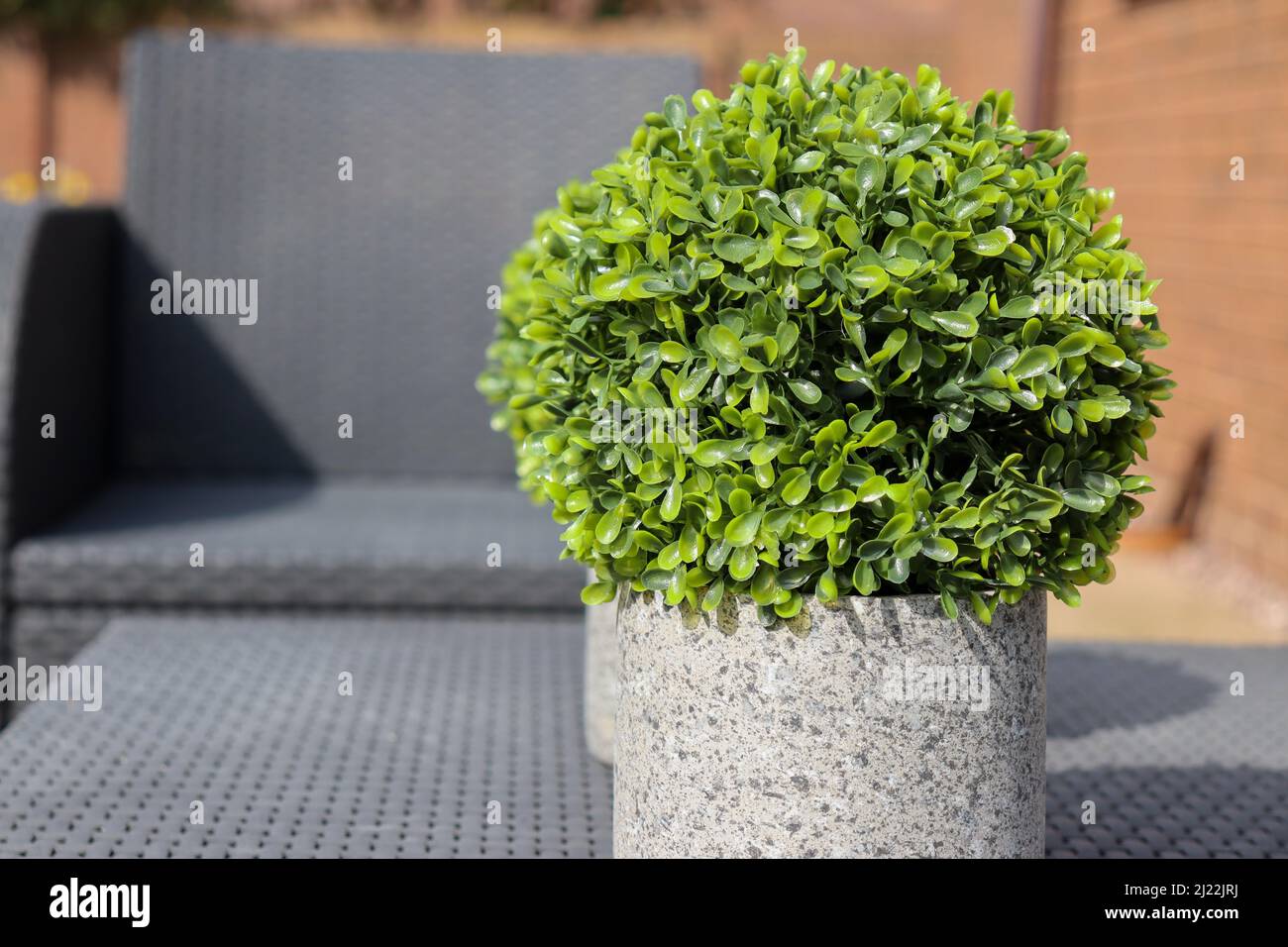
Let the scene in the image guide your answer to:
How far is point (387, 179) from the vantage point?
12.0 ft

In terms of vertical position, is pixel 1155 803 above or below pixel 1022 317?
below

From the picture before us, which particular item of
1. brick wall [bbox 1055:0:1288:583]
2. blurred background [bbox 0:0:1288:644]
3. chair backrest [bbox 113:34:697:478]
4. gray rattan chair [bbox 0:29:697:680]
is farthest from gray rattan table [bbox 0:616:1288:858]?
brick wall [bbox 1055:0:1288:583]

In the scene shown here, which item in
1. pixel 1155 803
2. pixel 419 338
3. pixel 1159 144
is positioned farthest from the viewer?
pixel 1159 144

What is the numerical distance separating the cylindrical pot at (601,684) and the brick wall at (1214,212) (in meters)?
3.06

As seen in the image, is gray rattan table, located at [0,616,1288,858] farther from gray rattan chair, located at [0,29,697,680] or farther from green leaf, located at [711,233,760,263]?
green leaf, located at [711,233,760,263]

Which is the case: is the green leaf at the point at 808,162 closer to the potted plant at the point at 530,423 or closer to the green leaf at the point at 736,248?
the green leaf at the point at 736,248

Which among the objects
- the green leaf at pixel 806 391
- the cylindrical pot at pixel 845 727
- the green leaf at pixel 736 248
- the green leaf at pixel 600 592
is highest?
the green leaf at pixel 736 248

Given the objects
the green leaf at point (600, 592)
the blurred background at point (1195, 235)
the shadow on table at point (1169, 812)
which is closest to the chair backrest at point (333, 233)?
the blurred background at point (1195, 235)

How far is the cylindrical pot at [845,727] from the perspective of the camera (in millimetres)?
1371

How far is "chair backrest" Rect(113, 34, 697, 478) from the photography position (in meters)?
3.51

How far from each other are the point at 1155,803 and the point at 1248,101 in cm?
363

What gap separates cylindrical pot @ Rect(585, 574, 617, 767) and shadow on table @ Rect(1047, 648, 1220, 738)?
2.23ft
